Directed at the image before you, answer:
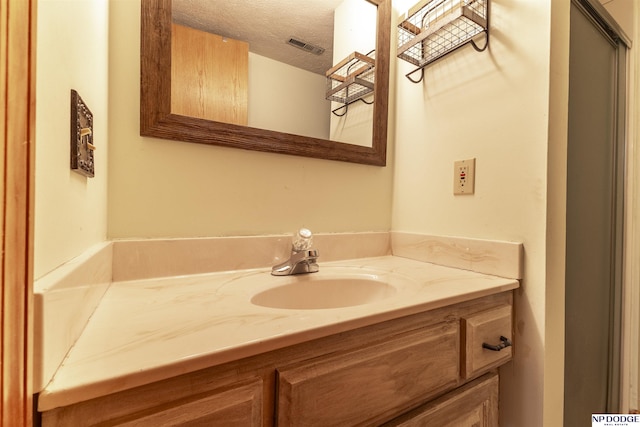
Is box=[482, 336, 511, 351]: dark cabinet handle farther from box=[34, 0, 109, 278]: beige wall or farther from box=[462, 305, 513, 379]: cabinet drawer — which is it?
box=[34, 0, 109, 278]: beige wall

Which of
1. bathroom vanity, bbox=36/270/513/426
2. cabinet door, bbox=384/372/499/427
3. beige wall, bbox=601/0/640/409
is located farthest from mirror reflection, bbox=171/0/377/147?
beige wall, bbox=601/0/640/409

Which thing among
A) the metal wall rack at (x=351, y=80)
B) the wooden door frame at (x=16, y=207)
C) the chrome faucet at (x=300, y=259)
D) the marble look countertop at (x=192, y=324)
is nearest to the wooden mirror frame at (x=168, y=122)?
the metal wall rack at (x=351, y=80)

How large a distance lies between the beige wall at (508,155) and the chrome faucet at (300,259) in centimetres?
46

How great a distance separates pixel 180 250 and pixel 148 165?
23 cm

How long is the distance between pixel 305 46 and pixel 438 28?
17.0 inches

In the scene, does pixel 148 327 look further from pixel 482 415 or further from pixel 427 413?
pixel 482 415

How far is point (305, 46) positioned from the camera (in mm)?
987

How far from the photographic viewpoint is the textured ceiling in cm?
82

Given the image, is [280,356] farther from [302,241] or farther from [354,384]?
[302,241]

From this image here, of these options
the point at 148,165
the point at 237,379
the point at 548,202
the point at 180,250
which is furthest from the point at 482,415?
the point at 148,165

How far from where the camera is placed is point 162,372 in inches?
13.4

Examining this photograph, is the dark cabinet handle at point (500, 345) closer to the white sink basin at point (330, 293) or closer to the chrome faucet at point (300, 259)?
the white sink basin at point (330, 293)

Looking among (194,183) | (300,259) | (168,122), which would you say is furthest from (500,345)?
(168,122)

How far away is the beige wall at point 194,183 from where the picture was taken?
725 millimetres
